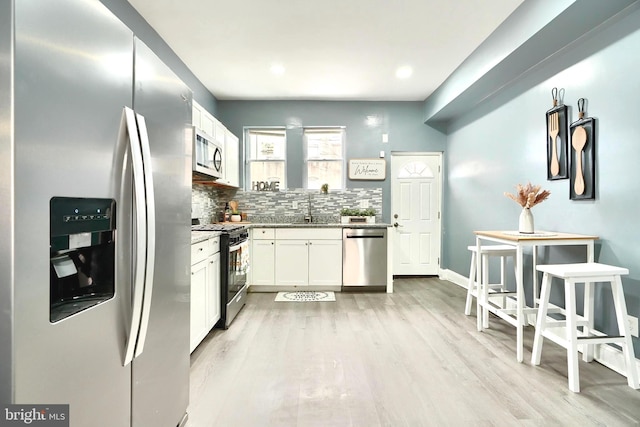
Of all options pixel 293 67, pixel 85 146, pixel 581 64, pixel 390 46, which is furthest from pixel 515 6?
pixel 85 146

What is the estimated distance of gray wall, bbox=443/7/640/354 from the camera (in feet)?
7.06

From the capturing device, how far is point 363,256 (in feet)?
14.0

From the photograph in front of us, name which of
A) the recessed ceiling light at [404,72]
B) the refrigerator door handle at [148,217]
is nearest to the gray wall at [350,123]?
the recessed ceiling light at [404,72]

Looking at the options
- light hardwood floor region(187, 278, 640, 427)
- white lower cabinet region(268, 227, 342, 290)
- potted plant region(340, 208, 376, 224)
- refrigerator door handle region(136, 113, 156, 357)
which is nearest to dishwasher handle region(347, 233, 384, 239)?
white lower cabinet region(268, 227, 342, 290)

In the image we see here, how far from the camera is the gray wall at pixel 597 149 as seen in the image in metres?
2.15

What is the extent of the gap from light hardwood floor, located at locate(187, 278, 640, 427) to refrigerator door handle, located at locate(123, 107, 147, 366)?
0.92 metres

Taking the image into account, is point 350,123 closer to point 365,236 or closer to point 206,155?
point 365,236

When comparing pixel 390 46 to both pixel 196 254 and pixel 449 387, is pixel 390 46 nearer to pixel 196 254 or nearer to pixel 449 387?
pixel 196 254

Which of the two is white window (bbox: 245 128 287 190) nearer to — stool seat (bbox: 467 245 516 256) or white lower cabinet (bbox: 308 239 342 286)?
white lower cabinet (bbox: 308 239 342 286)

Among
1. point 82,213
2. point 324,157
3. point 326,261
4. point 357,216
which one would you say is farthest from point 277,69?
point 82,213

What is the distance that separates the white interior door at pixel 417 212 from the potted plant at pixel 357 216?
24.0 inches

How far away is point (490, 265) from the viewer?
3803 mm

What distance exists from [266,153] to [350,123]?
1.41 meters

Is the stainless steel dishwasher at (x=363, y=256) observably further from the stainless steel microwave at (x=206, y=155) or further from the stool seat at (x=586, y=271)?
the stool seat at (x=586, y=271)
